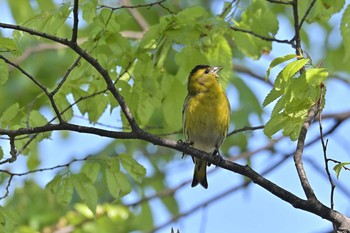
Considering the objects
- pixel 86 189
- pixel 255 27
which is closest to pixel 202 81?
pixel 255 27

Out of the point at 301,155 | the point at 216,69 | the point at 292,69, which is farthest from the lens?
the point at 216,69

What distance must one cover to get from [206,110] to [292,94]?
2572 mm

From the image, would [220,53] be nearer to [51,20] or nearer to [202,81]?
[202,81]

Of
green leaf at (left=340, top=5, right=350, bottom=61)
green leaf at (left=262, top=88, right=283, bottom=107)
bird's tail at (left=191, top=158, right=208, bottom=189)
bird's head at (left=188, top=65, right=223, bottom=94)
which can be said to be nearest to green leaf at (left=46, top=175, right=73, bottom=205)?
green leaf at (left=262, top=88, right=283, bottom=107)

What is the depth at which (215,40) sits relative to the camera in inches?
213

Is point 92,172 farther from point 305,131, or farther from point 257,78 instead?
point 257,78

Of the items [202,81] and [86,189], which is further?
[202,81]

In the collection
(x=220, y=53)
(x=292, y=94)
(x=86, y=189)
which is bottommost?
(x=292, y=94)

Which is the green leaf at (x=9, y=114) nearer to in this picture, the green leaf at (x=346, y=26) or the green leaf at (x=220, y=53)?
the green leaf at (x=220, y=53)

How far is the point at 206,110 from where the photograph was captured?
241 inches

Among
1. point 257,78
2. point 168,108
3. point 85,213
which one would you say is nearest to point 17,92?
point 85,213

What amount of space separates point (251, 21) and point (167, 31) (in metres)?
1.01

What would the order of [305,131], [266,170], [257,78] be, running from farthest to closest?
[257,78] → [266,170] → [305,131]

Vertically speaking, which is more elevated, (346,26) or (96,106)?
(96,106)
